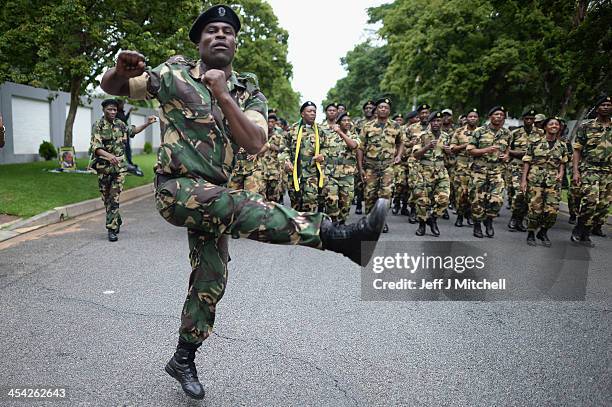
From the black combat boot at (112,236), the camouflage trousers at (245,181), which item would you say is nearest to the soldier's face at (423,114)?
the camouflage trousers at (245,181)

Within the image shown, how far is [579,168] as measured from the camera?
757 cm

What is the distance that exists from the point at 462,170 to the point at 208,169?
761 centimetres

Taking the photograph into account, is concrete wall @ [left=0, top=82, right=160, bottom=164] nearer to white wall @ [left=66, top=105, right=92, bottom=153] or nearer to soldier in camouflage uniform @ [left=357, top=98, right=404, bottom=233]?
white wall @ [left=66, top=105, right=92, bottom=153]

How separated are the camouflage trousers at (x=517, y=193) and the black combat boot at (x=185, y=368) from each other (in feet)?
22.4

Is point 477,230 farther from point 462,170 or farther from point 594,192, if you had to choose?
point 594,192

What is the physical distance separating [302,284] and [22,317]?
250 centimetres

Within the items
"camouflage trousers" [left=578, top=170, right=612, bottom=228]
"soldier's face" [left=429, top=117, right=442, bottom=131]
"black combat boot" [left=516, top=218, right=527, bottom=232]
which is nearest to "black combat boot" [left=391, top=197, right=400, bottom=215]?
"black combat boot" [left=516, top=218, right=527, bottom=232]

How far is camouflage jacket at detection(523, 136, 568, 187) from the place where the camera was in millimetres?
7309

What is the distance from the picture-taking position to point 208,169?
2539 mm

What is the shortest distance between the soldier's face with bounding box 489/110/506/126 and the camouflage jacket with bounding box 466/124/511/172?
148 millimetres

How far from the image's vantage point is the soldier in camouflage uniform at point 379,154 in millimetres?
8219

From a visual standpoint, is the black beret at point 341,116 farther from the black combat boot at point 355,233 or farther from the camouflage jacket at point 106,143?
the black combat boot at point 355,233

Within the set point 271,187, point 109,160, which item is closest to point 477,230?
point 271,187

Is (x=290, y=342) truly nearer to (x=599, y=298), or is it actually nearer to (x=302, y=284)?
(x=302, y=284)
